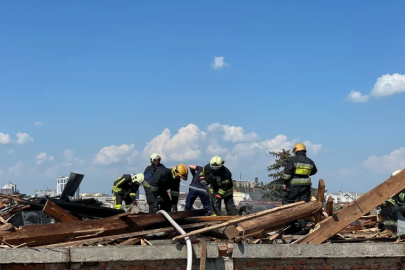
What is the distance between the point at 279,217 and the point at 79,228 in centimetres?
283

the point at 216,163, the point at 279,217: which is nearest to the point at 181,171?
the point at 216,163

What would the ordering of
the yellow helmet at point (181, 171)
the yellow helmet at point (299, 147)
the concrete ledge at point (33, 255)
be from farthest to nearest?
the yellow helmet at point (181, 171) < the yellow helmet at point (299, 147) < the concrete ledge at point (33, 255)

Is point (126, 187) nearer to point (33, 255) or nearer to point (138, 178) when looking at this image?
point (138, 178)

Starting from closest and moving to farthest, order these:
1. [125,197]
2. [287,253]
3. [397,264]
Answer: [287,253]
[397,264]
[125,197]

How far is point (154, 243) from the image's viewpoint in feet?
21.5

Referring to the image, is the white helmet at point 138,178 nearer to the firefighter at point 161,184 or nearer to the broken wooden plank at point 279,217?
the firefighter at point 161,184

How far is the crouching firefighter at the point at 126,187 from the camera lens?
11.5 meters

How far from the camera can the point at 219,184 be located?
1049 cm

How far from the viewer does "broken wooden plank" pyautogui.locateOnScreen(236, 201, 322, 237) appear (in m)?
6.45

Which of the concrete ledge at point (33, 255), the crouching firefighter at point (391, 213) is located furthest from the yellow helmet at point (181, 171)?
the concrete ledge at point (33, 255)

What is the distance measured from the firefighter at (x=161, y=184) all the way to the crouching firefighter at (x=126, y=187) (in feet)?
2.17

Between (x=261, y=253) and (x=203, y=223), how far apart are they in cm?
124

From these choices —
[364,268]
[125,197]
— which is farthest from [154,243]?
[125,197]

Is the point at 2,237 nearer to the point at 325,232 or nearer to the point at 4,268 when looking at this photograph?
the point at 4,268
